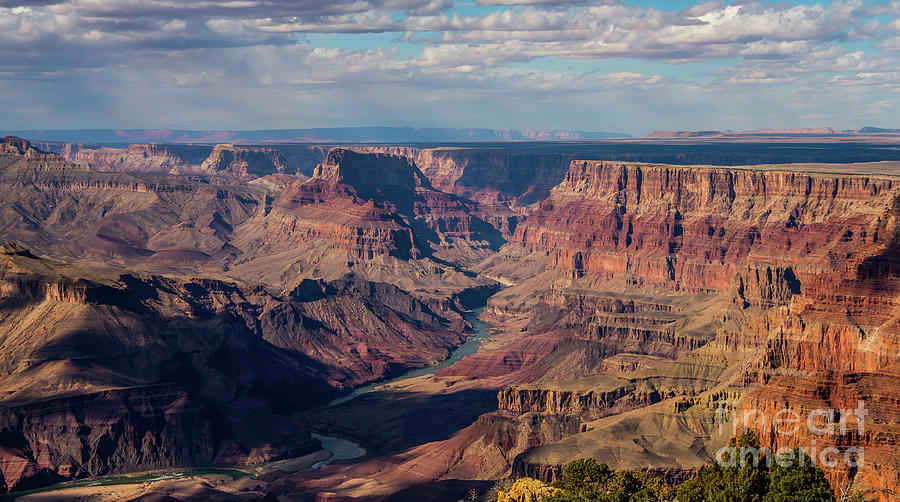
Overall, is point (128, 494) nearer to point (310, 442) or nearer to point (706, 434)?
point (310, 442)

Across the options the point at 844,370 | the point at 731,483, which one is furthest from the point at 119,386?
the point at 731,483

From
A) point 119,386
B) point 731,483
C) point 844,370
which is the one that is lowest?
point 119,386

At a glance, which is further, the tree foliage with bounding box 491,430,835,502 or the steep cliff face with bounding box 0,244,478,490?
the steep cliff face with bounding box 0,244,478,490

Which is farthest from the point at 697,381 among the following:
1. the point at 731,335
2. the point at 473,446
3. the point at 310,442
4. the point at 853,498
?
the point at 853,498

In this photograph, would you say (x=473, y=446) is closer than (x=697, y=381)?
Yes
